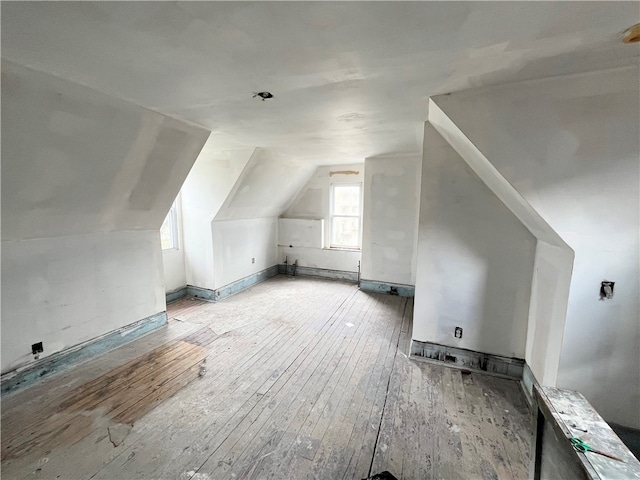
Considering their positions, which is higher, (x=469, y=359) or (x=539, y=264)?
(x=539, y=264)

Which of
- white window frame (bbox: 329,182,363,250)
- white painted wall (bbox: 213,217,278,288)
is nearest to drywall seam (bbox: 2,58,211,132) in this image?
white painted wall (bbox: 213,217,278,288)

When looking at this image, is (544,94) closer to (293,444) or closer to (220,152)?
(293,444)

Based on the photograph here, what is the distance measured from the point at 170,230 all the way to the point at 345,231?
11.0ft

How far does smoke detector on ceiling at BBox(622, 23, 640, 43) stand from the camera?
1.22 meters

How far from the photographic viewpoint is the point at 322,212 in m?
6.02

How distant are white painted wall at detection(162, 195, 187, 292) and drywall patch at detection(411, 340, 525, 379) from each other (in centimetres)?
379

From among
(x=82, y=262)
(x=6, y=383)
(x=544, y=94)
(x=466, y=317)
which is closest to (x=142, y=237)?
(x=82, y=262)

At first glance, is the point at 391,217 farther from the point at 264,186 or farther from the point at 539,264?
the point at 539,264

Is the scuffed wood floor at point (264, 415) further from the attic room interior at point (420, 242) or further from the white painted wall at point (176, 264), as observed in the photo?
the white painted wall at point (176, 264)

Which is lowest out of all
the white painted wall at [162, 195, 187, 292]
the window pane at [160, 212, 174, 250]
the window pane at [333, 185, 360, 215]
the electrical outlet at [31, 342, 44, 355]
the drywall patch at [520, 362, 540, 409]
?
the drywall patch at [520, 362, 540, 409]

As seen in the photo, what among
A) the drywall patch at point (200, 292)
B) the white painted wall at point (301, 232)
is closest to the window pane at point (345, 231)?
the white painted wall at point (301, 232)

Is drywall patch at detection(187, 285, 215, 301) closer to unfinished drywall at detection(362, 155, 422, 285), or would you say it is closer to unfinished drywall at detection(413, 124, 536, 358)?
unfinished drywall at detection(362, 155, 422, 285)

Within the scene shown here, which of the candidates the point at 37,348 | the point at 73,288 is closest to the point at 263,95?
the point at 73,288

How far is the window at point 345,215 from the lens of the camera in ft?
19.1
